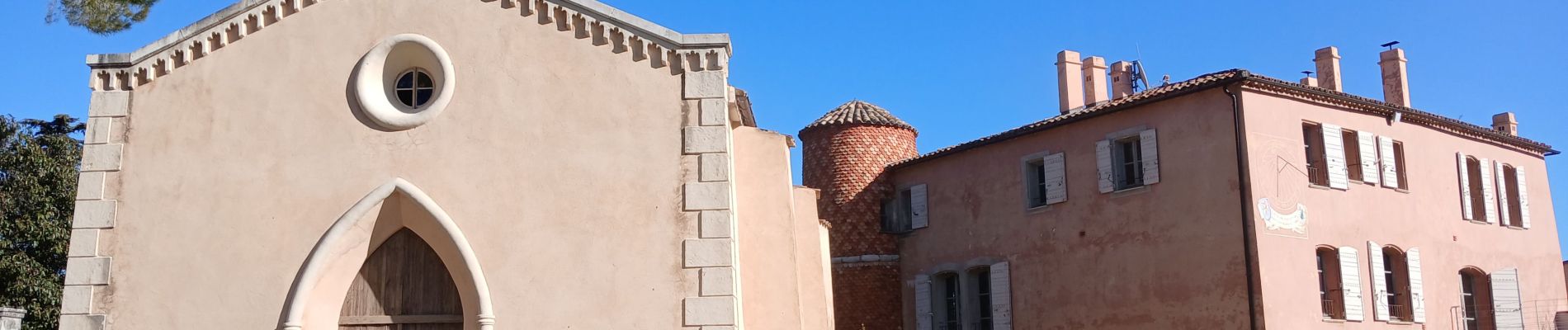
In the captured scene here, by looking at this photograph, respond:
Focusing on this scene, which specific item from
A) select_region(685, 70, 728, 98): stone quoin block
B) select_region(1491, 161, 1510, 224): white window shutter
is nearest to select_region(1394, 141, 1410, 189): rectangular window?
select_region(1491, 161, 1510, 224): white window shutter

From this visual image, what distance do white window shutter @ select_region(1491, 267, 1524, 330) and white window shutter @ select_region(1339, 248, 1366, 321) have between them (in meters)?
3.62

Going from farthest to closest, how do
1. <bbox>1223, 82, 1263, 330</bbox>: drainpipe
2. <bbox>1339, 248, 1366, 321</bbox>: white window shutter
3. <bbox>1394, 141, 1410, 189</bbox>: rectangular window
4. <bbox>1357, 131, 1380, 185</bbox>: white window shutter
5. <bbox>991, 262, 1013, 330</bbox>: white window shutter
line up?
1. <bbox>991, 262, 1013, 330</bbox>: white window shutter
2. <bbox>1394, 141, 1410, 189</bbox>: rectangular window
3. <bbox>1357, 131, 1380, 185</bbox>: white window shutter
4. <bbox>1339, 248, 1366, 321</bbox>: white window shutter
5. <bbox>1223, 82, 1263, 330</bbox>: drainpipe

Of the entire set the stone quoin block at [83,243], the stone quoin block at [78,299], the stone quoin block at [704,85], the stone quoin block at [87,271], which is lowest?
the stone quoin block at [78,299]

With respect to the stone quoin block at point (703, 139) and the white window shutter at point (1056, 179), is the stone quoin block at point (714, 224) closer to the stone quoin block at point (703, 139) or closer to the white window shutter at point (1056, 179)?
the stone quoin block at point (703, 139)

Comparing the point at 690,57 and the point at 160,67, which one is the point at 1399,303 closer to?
the point at 690,57

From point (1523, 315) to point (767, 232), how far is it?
15.8 metres

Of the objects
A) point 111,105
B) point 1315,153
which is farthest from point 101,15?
point 1315,153

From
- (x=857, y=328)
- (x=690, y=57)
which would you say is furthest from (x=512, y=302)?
(x=857, y=328)

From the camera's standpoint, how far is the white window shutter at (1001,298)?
25578 mm

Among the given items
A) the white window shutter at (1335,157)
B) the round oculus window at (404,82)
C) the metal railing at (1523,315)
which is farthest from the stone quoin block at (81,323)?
the metal railing at (1523,315)

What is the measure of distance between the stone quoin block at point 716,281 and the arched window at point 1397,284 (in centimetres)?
1322

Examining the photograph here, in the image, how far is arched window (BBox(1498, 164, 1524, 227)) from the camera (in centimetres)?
2584

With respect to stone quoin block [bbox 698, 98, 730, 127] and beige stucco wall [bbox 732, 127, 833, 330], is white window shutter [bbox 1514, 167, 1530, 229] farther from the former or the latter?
stone quoin block [bbox 698, 98, 730, 127]

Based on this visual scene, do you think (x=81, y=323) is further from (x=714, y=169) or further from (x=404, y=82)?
(x=714, y=169)
